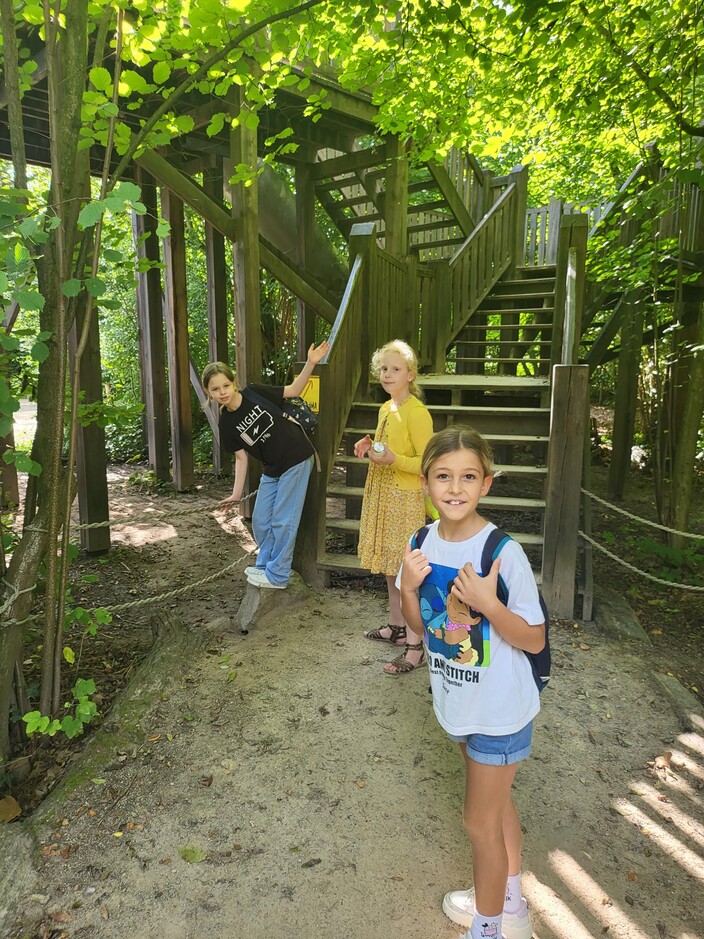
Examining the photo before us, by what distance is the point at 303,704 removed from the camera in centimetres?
289

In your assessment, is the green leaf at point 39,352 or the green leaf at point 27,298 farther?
the green leaf at point 39,352

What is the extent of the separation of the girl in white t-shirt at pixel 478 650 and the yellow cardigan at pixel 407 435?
4.65 feet

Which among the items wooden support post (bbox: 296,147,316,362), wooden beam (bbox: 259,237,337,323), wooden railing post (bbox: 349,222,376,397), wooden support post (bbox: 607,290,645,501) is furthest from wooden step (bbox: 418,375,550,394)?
wooden support post (bbox: 296,147,316,362)

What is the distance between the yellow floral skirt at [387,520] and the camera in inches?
125

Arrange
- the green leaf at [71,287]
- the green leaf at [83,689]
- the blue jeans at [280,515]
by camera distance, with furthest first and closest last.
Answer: the blue jeans at [280,515] → the green leaf at [83,689] → the green leaf at [71,287]

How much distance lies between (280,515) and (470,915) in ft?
7.86

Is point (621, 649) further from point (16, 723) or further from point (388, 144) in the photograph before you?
point (388, 144)

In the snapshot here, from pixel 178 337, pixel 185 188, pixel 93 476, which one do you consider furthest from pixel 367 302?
pixel 178 337

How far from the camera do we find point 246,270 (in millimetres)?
5297

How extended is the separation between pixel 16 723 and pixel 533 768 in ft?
7.53

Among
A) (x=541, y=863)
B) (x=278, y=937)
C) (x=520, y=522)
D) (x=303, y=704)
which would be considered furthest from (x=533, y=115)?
(x=278, y=937)

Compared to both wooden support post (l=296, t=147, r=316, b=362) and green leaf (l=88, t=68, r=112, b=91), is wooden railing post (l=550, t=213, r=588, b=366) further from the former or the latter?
wooden support post (l=296, t=147, r=316, b=362)

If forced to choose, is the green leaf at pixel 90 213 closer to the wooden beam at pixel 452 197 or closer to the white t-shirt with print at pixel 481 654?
the white t-shirt with print at pixel 481 654

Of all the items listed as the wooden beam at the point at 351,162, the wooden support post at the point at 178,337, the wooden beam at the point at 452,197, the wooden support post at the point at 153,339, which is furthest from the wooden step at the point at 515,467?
the wooden beam at the point at 452,197
